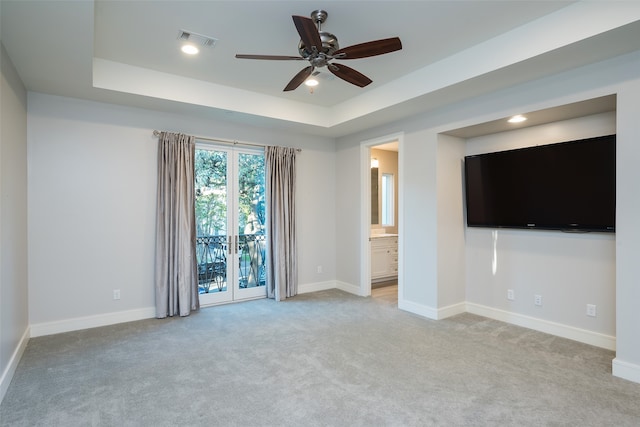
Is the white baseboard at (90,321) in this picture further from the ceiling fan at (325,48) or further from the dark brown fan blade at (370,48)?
the dark brown fan blade at (370,48)

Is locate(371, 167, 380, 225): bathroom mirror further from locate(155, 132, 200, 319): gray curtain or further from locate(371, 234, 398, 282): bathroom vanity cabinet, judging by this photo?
locate(155, 132, 200, 319): gray curtain

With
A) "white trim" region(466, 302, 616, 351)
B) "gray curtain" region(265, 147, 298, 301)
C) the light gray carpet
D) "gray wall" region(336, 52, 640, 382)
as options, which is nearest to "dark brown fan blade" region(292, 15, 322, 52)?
"gray wall" region(336, 52, 640, 382)

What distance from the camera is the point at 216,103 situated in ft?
13.7

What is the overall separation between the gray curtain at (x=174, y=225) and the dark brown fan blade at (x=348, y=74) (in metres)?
2.46

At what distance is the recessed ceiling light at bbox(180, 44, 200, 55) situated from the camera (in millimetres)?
3194

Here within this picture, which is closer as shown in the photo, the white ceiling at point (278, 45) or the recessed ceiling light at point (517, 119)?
the white ceiling at point (278, 45)

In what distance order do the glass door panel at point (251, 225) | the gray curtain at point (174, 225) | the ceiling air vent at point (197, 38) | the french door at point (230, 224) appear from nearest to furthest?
the ceiling air vent at point (197, 38)
the gray curtain at point (174, 225)
the french door at point (230, 224)
the glass door panel at point (251, 225)

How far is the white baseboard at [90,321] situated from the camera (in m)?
3.66

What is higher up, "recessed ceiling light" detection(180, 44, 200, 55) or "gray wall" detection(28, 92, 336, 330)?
"recessed ceiling light" detection(180, 44, 200, 55)

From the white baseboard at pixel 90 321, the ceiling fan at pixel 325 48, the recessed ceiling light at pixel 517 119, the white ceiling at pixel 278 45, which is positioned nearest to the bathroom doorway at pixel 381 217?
the white ceiling at pixel 278 45

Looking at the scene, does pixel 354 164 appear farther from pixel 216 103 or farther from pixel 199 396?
pixel 199 396

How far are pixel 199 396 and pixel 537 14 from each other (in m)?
3.92

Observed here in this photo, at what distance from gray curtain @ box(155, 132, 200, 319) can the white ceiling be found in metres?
0.57

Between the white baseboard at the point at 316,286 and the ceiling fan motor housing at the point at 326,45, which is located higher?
the ceiling fan motor housing at the point at 326,45
